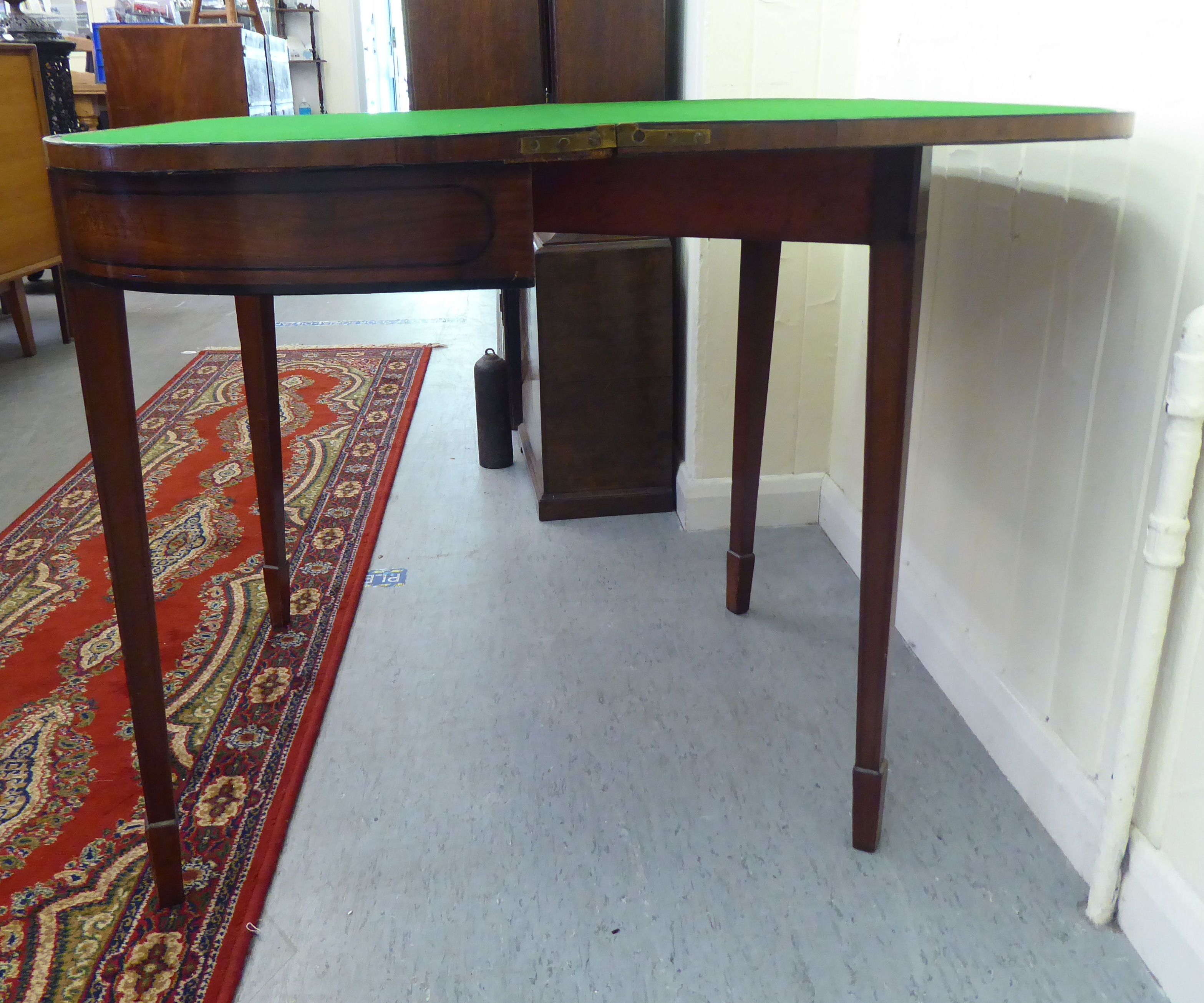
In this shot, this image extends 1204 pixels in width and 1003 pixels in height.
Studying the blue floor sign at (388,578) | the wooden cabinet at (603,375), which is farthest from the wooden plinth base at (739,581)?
the blue floor sign at (388,578)

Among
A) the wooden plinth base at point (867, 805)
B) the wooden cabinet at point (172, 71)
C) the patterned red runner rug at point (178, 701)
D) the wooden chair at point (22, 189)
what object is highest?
the wooden cabinet at point (172, 71)

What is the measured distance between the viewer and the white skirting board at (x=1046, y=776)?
3.00 ft

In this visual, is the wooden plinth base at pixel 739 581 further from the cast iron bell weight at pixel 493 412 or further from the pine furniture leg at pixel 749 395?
the cast iron bell weight at pixel 493 412

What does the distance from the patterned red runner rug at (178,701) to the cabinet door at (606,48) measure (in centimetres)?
95

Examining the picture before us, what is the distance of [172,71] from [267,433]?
12.3 ft

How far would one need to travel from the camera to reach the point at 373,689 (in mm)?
1454

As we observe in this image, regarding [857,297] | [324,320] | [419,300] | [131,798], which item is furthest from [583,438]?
[419,300]

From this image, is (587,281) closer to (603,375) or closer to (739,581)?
(603,375)

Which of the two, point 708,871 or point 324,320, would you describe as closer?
point 708,871

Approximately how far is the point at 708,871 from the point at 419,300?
3729mm

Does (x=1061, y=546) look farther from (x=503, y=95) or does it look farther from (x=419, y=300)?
(x=419, y=300)

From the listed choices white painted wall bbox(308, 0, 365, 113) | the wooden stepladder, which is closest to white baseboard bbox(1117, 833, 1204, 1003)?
the wooden stepladder

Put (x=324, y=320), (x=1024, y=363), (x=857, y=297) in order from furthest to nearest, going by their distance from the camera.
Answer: (x=324, y=320), (x=857, y=297), (x=1024, y=363)

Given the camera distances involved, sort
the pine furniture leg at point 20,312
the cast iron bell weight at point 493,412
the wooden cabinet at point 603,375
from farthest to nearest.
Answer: the pine furniture leg at point 20,312, the cast iron bell weight at point 493,412, the wooden cabinet at point 603,375
